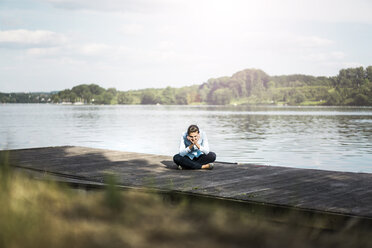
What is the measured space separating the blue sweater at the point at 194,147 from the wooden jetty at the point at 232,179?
38 cm

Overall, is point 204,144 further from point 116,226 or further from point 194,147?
point 116,226

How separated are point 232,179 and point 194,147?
1392 mm

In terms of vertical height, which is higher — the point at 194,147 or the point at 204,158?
the point at 194,147

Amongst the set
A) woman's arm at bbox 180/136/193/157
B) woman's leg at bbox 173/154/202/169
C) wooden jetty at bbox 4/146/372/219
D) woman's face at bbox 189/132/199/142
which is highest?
woman's face at bbox 189/132/199/142

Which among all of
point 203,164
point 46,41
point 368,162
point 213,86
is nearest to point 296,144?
point 368,162

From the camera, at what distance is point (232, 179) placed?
287 inches

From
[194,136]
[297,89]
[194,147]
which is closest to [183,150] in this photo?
[194,147]

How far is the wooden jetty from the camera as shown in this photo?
570 cm

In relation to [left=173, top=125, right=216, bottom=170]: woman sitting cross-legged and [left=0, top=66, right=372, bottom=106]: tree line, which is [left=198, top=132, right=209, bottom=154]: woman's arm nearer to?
[left=173, top=125, right=216, bottom=170]: woman sitting cross-legged

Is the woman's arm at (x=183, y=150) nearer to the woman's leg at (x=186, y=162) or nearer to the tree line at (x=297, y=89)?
the woman's leg at (x=186, y=162)

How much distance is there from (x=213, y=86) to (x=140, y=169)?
629ft

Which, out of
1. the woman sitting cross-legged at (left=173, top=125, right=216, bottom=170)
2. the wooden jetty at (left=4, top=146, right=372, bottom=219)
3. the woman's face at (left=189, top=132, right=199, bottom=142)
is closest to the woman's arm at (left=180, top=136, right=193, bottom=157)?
the woman sitting cross-legged at (left=173, top=125, right=216, bottom=170)

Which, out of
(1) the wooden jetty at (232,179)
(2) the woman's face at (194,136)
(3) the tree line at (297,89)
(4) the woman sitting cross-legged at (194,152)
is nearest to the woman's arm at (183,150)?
(4) the woman sitting cross-legged at (194,152)

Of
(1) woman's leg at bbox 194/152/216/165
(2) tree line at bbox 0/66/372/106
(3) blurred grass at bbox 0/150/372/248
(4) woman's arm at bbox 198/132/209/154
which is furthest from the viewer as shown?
(2) tree line at bbox 0/66/372/106
